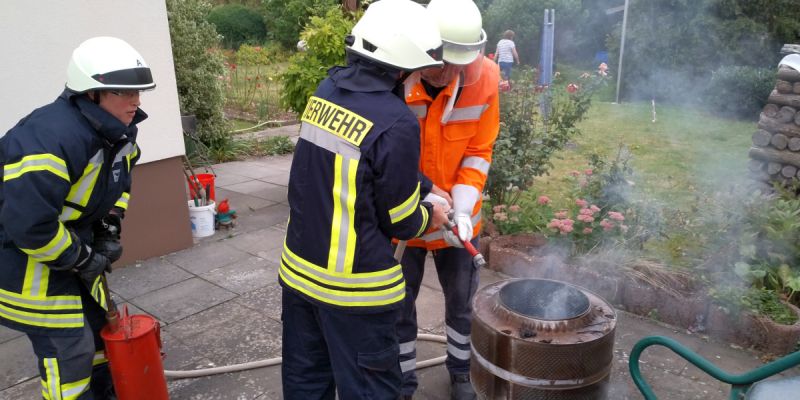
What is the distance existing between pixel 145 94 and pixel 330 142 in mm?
3239

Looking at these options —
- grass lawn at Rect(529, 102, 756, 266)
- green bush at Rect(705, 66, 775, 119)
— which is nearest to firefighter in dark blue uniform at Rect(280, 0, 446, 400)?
grass lawn at Rect(529, 102, 756, 266)

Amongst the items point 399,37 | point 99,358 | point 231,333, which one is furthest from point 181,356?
point 399,37

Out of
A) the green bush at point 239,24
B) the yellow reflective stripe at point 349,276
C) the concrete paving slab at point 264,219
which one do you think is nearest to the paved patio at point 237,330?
the concrete paving slab at point 264,219

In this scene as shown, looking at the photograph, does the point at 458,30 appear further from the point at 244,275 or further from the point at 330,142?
the point at 244,275

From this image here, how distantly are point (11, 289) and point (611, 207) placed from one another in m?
4.08

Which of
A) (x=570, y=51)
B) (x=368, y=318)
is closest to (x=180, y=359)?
(x=368, y=318)

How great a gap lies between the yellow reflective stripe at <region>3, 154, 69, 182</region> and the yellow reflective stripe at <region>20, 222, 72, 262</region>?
248 millimetres

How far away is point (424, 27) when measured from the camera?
7.05 ft

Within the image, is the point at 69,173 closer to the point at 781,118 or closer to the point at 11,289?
the point at 11,289

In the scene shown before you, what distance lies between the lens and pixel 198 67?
845 centimetres

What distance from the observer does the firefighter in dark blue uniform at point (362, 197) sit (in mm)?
2109

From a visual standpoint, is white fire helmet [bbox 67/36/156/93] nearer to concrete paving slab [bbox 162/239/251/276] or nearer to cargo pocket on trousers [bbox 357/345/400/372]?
cargo pocket on trousers [bbox 357/345/400/372]

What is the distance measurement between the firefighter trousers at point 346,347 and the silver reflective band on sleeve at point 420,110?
992 mm

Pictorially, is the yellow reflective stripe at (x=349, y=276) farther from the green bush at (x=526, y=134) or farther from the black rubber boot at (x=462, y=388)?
the green bush at (x=526, y=134)
